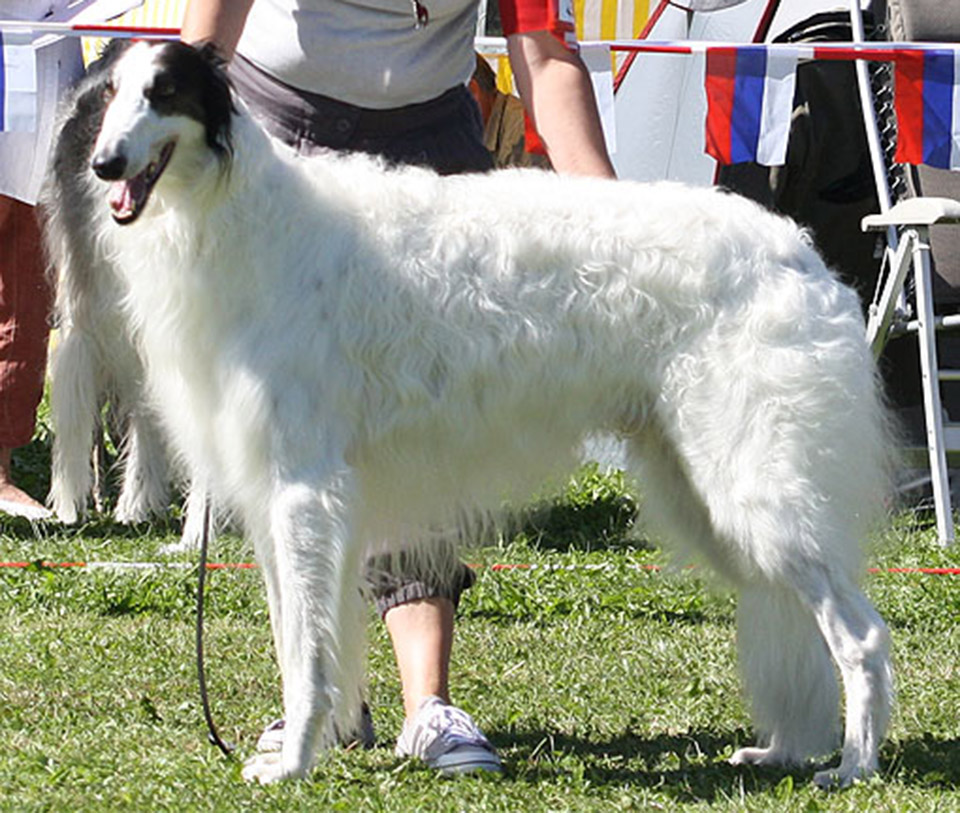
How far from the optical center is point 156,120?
328 cm

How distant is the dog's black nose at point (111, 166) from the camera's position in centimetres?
323

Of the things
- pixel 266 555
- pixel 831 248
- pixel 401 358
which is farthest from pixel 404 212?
pixel 831 248

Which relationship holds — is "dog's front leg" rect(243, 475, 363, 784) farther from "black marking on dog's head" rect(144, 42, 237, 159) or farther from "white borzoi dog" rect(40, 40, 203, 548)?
"white borzoi dog" rect(40, 40, 203, 548)

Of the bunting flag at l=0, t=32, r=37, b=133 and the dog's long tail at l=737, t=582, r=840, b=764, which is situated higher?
the bunting flag at l=0, t=32, r=37, b=133

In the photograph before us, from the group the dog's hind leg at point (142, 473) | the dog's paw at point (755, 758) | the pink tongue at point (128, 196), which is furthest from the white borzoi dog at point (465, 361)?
the dog's hind leg at point (142, 473)

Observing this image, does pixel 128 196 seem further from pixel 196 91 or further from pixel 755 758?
pixel 755 758

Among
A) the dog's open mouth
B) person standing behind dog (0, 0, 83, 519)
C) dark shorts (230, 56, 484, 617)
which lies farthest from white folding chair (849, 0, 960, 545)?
the dog's open mouth

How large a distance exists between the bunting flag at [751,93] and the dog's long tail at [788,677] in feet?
11.6

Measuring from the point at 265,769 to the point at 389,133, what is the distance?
1.50 metres

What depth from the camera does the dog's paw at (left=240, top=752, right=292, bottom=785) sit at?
11.6 ft

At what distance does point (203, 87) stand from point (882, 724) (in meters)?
1.98

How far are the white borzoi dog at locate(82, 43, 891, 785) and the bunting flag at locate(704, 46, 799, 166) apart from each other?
341 centimetres

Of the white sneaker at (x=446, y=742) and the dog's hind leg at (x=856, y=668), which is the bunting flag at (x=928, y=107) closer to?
the dog's hind leg at (x=856, y=668)

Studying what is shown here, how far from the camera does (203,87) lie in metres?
3.31
